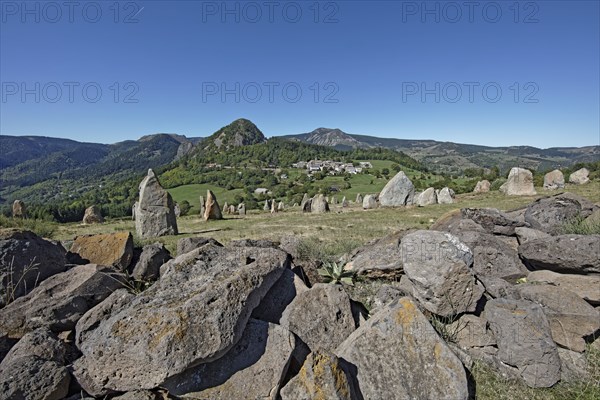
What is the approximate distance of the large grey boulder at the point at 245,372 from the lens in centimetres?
306

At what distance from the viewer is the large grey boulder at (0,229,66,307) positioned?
14.1 feet

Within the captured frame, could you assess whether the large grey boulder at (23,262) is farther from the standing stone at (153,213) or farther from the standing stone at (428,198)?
the standing stone at (428,198)

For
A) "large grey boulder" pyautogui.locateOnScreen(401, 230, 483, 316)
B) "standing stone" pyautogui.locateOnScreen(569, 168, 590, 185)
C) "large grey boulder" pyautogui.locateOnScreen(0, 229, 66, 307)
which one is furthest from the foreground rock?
"standing stone" pyautogui.locateOnScreen(569, 168, 590, 185)

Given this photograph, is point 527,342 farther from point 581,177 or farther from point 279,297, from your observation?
point 581,177

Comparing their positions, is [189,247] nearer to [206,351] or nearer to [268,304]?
[268,304]

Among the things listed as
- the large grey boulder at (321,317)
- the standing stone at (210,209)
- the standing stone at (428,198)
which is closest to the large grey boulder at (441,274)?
the large grey boulder at (321,317)

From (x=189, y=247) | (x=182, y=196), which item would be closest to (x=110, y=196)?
(x=182, y=196)

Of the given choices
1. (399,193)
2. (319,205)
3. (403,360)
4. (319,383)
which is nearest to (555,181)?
(399,193)

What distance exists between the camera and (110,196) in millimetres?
107125

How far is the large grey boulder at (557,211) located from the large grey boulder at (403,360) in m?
6.06

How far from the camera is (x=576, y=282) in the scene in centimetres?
544

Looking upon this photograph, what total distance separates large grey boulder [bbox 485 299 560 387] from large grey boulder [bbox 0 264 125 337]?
214 inches

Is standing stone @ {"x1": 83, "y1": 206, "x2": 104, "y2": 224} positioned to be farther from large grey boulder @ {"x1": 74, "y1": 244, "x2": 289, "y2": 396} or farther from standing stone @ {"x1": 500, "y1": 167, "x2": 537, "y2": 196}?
standing stone @ {"x1": 500, "y1": 167, "x2": 537, "y2": 196}

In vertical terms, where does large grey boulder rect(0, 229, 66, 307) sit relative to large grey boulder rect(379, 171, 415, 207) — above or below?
above
